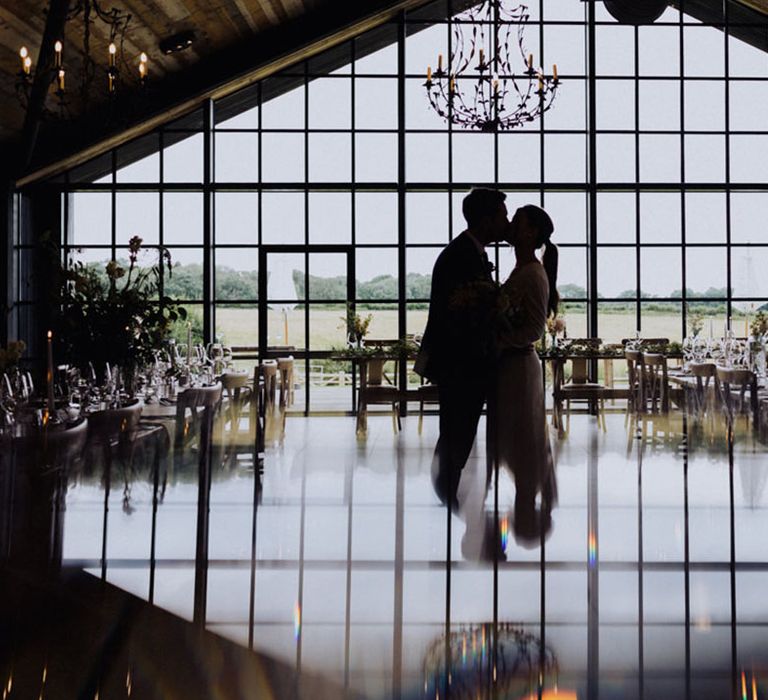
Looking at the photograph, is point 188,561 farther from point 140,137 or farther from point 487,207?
point 140,137

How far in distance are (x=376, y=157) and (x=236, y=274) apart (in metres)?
2.49

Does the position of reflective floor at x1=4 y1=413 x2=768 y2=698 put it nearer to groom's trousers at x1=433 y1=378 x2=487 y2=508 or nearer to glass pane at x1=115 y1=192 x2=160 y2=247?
groom's trousers at x1=433 y1=378 x2=487 y2=508

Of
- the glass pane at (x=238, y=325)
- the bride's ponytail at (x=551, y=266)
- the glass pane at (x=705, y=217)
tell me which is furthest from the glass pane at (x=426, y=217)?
the bride's ponytail at (x=551, y=266)

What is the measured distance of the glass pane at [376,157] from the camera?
11.5m

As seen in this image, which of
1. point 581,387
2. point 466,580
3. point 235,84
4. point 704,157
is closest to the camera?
point 466,580

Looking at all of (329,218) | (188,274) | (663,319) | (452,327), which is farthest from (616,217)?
(452,327)

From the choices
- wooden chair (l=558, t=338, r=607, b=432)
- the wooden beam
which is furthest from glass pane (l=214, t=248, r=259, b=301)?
wooden chair (l=558, t=338, r=607, b=432)

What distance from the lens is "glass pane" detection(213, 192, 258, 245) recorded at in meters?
11.4

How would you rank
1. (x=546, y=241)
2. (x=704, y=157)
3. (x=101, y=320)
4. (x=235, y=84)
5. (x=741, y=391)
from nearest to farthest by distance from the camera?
(x=546, y=241), (x=101, y=320), (x=741, y=391), (x=235, y=84), (x=704, y=157)

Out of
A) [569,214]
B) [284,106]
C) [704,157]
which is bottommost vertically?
[569,214]

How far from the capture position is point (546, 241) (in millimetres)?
3443

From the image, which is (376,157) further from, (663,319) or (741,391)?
(741,391)

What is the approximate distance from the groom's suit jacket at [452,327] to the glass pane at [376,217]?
8.05 m

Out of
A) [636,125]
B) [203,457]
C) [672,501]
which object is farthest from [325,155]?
[672,501]
